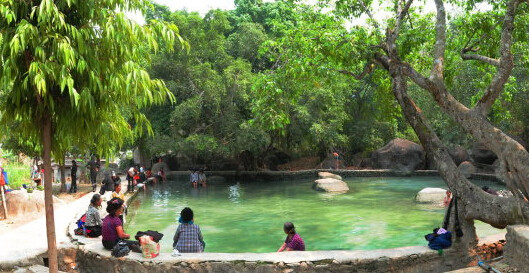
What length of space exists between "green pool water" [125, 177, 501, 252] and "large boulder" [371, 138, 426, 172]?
4650mm

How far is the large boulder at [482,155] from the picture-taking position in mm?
29062

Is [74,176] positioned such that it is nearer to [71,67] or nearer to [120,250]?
[120,250]

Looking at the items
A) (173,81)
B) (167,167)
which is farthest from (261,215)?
(167,167)

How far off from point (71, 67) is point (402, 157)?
29.2 meters

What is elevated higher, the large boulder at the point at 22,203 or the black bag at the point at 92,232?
the large boulder at the point at 22,203

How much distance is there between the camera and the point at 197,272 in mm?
7621

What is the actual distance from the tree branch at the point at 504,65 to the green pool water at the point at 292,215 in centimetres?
522

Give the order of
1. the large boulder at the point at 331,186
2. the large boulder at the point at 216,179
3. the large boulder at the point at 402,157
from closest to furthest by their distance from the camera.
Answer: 1. the large boulder at the point at 331,186
2. the large boulder at the point at 216,179
3. the large boulder at the point at 402,157

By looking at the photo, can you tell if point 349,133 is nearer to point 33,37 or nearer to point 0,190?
point 0,190

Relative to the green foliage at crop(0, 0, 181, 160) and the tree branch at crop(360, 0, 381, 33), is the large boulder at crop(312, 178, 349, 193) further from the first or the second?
the green foliage at crop(0, 0, 181, 160)

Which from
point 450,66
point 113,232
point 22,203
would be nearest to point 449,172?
point 450,66

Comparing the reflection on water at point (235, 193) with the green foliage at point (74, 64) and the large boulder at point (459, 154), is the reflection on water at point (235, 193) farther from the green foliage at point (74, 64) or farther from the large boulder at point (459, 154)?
the green foliage at point (74, 64)

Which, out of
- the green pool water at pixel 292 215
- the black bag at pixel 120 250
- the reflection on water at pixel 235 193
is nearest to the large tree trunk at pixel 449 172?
the green pool water at pixel 292 215

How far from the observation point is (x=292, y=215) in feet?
56.8
